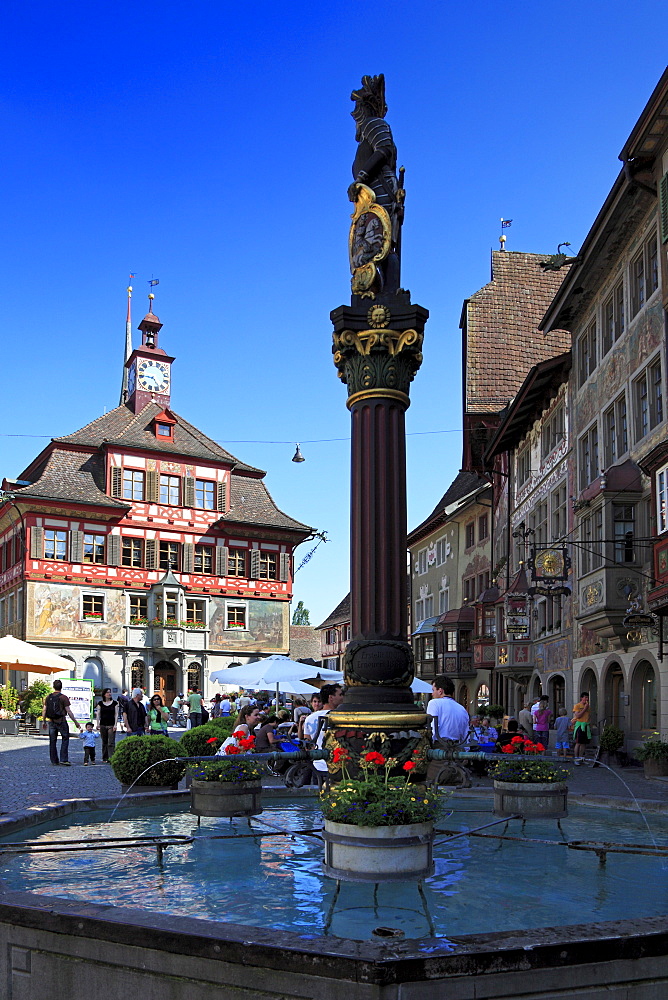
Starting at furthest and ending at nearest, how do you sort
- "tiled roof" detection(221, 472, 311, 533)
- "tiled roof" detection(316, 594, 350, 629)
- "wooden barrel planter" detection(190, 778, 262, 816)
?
"tiled roof" detection(316, 594, 350, 629)
"tiled roof" detection(221, 472, 311, 533)
"wooden barrel planter" detection(190, 778, 262, 816)

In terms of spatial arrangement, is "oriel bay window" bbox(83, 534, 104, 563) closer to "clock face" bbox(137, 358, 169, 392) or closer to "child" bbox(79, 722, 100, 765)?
"clock face" bbox(137, 358, 169, 392)

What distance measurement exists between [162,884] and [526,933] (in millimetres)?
3479

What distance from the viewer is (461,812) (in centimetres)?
1158

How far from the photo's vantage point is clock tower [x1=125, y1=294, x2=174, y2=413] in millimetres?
61250

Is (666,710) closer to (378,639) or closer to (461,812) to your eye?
(461,812)

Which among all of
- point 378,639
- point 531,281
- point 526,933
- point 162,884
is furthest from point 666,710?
point 531,281

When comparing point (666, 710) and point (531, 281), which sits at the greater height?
point (531, 281)

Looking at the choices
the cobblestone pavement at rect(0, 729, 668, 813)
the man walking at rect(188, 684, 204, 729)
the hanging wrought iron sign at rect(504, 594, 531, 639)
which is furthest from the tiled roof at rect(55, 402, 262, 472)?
the cobblestone pavement at rect(0, 729, 668, 813)

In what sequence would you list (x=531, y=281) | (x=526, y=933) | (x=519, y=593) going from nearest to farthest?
1. (x=526, y=933)
2. (x=519, y=593)
3. (x=531, y=281)

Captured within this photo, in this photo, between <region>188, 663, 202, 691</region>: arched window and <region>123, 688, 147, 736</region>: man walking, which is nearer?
<region>123, 688, 147, 736</region>: man walking


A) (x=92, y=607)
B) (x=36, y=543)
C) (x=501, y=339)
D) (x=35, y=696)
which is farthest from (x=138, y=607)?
(x=501, y=339)

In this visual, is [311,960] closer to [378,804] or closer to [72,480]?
[378,804]

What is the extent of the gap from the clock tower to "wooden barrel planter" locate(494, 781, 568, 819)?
52846 millimetres

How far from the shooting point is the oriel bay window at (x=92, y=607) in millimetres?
52812
